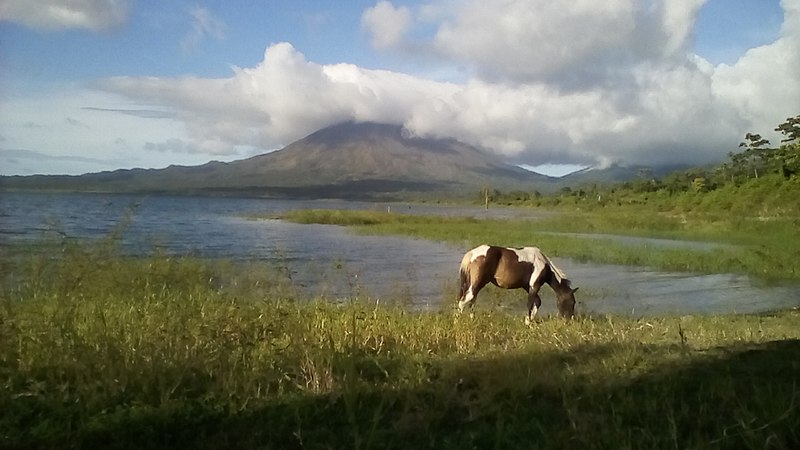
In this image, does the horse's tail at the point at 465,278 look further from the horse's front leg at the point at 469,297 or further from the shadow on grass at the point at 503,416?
the shadow on grass at the point at 503,416

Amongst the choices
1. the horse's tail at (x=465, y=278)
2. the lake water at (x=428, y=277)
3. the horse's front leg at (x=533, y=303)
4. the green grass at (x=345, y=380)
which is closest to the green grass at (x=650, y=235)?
the lake water at (x=428, y=277)

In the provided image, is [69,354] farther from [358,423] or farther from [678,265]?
[678,265]

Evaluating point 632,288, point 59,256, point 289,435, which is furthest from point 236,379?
point 632,288

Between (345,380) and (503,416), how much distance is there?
1.24 metres

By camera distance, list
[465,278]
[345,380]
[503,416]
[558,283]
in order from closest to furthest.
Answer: [503,416], [345,380], [558,283], [465,278]

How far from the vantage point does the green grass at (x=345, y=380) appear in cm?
414

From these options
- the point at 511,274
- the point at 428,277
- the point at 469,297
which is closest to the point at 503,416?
the point at 469,297

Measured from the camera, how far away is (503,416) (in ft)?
14.7

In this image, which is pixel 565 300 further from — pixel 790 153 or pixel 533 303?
pixel 790 153

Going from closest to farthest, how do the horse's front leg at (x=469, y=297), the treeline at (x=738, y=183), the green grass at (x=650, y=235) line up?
the horse's front leg at (x=469, y=297), the green grass at (x=650, y=235), the treeline at (x=738, y=183)

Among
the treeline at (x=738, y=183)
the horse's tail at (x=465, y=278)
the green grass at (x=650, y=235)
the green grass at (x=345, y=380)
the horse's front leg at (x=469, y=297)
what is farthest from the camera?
the treeline at (x=738, y=183)

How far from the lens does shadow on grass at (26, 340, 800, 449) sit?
4.02 meters

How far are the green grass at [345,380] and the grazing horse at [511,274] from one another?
3908mm

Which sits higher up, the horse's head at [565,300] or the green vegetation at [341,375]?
the green vegetation at [341,375]
